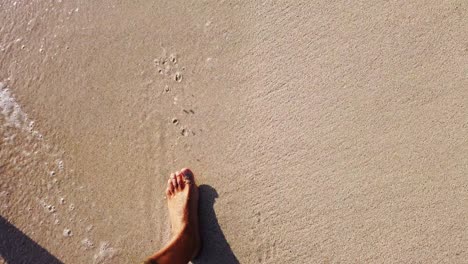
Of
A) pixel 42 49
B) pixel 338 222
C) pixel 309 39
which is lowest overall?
pixel 338 222

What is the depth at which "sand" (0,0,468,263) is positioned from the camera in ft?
9.02

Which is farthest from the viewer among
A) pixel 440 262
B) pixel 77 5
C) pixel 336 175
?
pixel 77 5

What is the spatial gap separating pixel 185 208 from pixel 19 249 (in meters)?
1.18

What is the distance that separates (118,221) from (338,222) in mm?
1329

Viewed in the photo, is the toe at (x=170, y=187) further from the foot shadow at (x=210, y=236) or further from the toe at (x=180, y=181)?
the foot shadow at (x=210, y=236)

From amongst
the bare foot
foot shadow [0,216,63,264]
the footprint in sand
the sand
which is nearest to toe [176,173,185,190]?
the bare foot

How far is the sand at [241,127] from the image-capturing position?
9.02ft

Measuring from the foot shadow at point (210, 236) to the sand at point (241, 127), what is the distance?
0.04ft

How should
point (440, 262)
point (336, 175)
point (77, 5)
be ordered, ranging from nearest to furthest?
point (440, 262) → point (336, 175) → point (77, 5)

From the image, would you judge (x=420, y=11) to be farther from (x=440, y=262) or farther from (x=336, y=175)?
(x=440, y=262)

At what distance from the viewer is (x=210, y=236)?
3.09 metres

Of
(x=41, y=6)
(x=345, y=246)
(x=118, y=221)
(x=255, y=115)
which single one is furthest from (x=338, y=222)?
(x=41, y=6)

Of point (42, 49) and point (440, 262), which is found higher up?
point (42, 49)

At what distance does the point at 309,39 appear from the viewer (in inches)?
117
